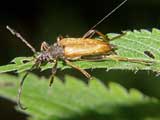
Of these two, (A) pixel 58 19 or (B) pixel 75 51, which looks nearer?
(B) pixel 75 51

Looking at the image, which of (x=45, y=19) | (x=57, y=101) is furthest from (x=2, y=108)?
(x=57, y=101)

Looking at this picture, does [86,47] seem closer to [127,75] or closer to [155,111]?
[155,111]

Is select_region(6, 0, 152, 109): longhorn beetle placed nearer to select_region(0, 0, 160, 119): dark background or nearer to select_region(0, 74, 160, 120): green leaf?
select_region(0, 74, 160, 120): green leaf

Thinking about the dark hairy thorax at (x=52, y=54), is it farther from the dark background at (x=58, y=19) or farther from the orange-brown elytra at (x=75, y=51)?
the dark background at (x=58, y=19)

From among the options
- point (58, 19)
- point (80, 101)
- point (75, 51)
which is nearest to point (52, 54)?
point (75, 51)

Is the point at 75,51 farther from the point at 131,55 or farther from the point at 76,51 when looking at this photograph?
the point at 131,55

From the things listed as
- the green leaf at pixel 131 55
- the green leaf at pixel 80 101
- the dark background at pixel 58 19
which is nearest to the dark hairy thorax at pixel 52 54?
the green leaf at pixel 131 55

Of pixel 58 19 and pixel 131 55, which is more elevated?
pixel 58 19

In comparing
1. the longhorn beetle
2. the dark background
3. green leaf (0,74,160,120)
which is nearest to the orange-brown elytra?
the longhorn beetle
